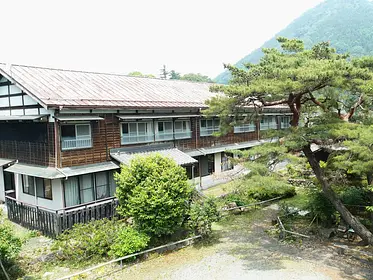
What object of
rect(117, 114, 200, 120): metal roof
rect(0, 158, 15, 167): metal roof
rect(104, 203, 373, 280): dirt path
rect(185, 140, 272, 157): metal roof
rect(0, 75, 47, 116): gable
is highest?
rect(0, 75, 47, 116): gable

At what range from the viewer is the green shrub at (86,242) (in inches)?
498

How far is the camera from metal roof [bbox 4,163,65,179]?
15.7 metres

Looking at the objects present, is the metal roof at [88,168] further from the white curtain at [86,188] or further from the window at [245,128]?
the window at [245,128]

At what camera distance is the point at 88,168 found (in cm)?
1708

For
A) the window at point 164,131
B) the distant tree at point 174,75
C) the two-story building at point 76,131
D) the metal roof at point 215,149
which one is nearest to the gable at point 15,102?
the two-story building at point 76,131

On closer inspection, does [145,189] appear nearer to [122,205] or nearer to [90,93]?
[122,205]

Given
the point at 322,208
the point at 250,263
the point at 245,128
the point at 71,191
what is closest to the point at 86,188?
the point at 71,191

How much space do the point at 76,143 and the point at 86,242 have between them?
237 inches

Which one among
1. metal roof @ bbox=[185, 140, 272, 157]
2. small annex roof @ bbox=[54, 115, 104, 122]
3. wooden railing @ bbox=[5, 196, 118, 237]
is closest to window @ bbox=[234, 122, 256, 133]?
metal roof @ bbox=[185, 140, 272, 157]

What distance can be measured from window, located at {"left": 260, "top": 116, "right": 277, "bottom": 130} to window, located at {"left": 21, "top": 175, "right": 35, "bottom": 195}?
21876 mm

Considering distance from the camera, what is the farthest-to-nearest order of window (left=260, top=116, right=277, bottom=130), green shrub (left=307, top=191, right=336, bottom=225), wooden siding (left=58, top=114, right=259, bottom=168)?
1. window (left=260, top=116, right=277, bottom=130)
2. wooden siding (left=58, top=114, right=259, bottom=168)
3. green shrub (left=307, top=191, right=336, bottom=225)

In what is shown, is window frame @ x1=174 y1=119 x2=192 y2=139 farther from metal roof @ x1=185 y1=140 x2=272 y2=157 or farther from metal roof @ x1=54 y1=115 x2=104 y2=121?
metal roof @ x1=54 y1=115 x2=104 y2=121

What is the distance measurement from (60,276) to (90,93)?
11.0m

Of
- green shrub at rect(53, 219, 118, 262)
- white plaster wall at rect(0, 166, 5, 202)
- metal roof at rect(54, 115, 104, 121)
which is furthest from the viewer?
white plaster wall at rect(0, 166, 5, 202)
